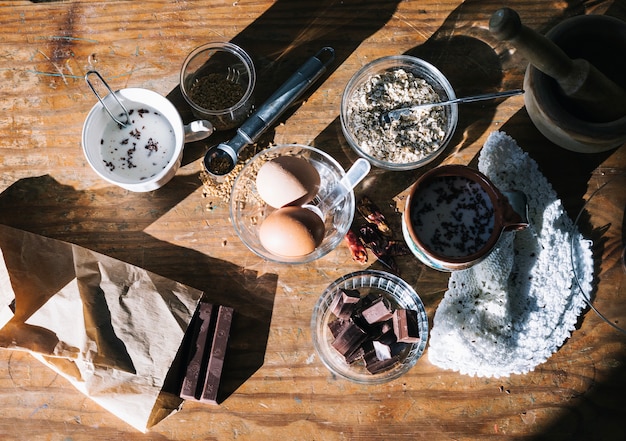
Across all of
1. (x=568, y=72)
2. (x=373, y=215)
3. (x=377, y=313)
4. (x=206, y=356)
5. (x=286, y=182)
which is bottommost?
(x=206, y=356)

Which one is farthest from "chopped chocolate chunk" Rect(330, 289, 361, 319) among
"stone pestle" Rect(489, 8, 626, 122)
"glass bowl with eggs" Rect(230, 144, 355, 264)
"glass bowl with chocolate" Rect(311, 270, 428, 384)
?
"stone pestle" Rect(489, 8, 626, 122)

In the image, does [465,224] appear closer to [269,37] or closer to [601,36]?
[601,36]

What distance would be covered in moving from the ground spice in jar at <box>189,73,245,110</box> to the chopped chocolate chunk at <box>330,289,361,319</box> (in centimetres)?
52

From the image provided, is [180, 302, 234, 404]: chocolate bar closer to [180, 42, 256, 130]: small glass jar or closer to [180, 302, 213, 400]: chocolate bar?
[180, 302, 213, 400]: chocolate bar

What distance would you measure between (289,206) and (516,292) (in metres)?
0.57

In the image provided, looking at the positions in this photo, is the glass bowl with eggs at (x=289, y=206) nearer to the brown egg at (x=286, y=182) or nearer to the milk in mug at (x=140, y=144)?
the brown egg at (x=286, y=182)

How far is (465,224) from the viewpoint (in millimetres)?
1180

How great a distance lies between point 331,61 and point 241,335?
2.27 ft

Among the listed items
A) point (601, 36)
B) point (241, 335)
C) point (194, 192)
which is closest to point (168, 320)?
point (241, 335)

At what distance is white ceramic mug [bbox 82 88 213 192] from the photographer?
122 cm

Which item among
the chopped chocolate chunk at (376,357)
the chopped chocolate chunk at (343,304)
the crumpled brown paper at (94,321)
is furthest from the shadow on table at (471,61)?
the crumpled brown paper at (94,321)

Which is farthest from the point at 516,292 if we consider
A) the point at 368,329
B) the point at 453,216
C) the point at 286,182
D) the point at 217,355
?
the point at 217,355

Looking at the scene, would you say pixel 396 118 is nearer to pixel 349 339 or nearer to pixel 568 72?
pixel 568 72

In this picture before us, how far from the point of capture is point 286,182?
1.13 meters
